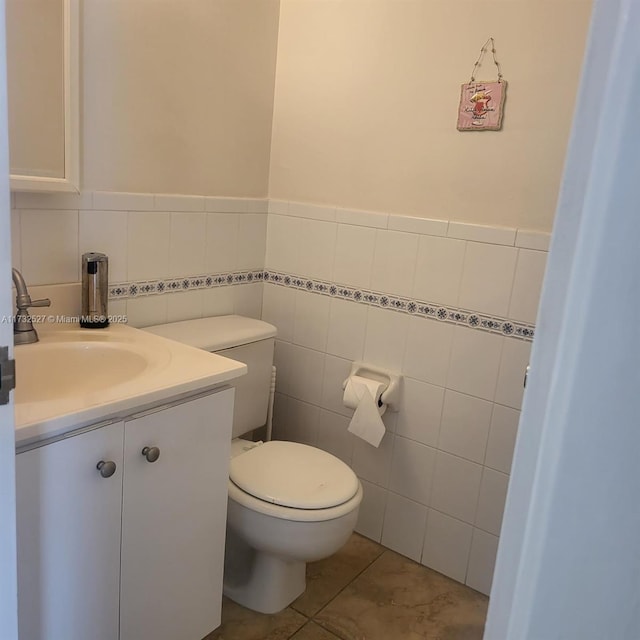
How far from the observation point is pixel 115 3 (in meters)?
1.57

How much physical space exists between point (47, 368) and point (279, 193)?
1.10m

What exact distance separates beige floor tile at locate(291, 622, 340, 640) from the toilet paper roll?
57 centimetres

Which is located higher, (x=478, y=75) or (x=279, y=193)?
(x=478, y=75)

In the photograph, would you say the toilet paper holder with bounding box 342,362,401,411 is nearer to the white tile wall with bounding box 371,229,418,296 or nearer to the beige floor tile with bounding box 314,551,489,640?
the white tile wall with bounding box 371,229,418,296

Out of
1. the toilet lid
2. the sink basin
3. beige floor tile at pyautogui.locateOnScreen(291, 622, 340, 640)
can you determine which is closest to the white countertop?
the sink basin

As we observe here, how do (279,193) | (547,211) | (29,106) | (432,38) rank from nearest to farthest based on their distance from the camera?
(29,106)
(547,211)
(432,38)
(279,193)

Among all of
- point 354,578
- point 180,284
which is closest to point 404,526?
point 354,578

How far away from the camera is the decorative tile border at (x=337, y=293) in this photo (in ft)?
5.85

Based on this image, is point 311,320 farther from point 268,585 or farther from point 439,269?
point 268,585

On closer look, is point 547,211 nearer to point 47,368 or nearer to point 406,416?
point 406,416

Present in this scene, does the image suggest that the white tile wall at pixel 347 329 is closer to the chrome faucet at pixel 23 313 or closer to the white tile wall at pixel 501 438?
the white tile wall at pixel 501 438

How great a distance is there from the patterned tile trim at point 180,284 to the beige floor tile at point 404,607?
43.2 inches

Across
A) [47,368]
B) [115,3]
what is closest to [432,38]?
[115,3]

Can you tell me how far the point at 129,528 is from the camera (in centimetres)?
129
